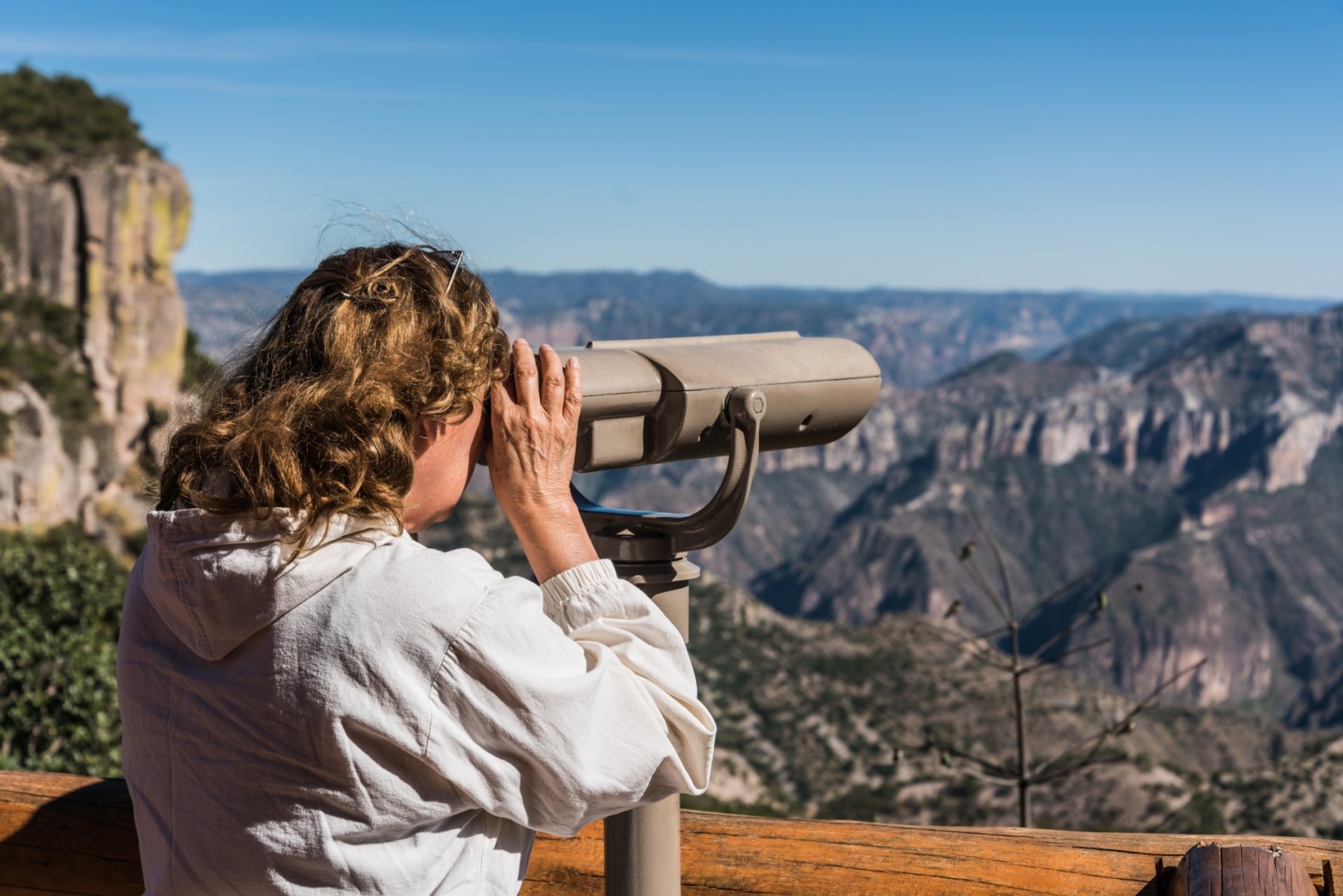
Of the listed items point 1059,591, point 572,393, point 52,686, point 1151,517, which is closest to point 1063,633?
point 1059,591

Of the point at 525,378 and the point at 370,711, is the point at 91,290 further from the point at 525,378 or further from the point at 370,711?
the point at 370,711

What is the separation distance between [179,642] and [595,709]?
1.51 feet

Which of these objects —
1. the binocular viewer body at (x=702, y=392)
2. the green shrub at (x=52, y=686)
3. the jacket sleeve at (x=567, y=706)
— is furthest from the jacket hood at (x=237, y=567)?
the green shrub at (x=52, y=686)

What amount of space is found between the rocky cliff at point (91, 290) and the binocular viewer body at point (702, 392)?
24.2 m

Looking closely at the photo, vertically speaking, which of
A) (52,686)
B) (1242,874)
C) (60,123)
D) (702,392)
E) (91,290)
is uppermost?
(60,123)

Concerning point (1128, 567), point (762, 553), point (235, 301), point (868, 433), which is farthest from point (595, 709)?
point (868, 433)

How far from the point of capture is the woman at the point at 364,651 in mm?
1116

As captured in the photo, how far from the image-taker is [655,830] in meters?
1.62

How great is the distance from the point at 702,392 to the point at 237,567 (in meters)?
0.72

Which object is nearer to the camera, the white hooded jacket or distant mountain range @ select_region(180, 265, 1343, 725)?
the white hooded jacket

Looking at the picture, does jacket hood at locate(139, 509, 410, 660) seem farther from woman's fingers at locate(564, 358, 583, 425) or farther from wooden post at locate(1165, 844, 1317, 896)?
wooden post at locate(1165, 844, 1317, 896)

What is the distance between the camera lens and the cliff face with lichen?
25391 millimetres

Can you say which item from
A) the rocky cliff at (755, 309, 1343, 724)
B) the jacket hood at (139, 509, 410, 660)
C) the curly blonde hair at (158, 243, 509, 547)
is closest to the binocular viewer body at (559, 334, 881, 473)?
the curly blonde hair at (158, 243, 509, 547)

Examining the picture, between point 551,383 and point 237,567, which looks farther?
point 551,383
